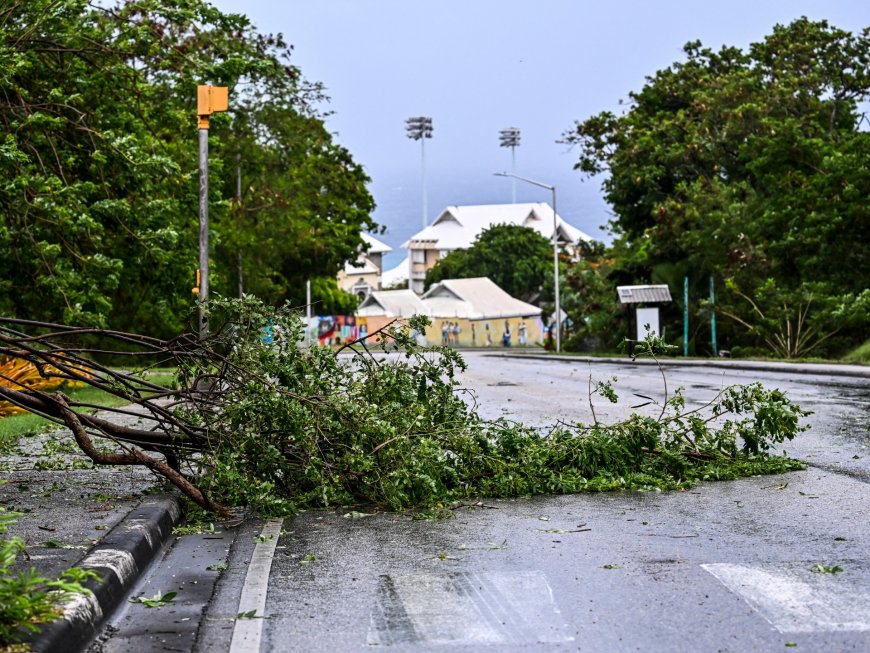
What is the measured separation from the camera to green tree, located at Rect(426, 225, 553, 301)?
10262cm

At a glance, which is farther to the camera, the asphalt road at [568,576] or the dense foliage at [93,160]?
the dense foliage at [93,160]

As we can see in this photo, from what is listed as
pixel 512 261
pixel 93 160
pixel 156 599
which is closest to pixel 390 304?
pixel 512 261

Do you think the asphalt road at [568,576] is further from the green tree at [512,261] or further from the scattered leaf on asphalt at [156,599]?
the green tree at [512,261]

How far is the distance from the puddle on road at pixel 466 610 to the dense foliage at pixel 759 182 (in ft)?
101

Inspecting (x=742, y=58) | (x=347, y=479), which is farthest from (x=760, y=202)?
(x=347, y=479)

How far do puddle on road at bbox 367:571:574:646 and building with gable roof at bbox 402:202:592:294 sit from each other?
129 meters

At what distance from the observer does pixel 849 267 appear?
37625 mm

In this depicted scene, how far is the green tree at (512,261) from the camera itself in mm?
102625

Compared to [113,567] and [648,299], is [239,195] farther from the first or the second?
[113,567]

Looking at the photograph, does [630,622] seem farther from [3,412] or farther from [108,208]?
[108,208]

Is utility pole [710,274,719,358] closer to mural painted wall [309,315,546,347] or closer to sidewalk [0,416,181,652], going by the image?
sidewalk [0,416,181,652]

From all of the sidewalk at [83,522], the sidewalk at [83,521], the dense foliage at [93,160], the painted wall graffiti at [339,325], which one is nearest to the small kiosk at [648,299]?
the dense foliage at [93,160]

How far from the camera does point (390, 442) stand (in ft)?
30.3

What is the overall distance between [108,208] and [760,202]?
29.0 metres
